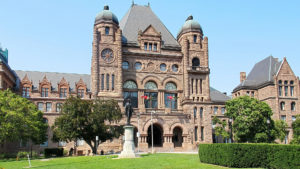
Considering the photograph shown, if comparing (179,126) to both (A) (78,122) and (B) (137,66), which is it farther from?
(A) (78,122)

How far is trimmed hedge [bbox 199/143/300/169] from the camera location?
2152 centimetres

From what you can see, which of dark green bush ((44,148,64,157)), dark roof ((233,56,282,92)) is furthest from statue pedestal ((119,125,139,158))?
dark roof ((233,56,282,92))

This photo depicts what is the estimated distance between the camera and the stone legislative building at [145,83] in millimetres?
58156

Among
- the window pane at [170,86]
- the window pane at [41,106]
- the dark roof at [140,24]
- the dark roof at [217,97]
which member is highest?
the dark roof at [140,24]

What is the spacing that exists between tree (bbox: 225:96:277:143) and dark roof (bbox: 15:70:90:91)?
31060mm

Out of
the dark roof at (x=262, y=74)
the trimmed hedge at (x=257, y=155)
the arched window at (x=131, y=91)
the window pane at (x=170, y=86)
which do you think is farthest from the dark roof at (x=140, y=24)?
the trimmed hedge at (x=257, y=155)

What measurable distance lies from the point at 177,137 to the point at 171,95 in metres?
8.61

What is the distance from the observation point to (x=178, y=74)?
212ft

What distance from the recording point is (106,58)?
59.7 meters

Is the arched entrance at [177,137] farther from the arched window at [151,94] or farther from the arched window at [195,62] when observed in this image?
the arched window at [195,62]

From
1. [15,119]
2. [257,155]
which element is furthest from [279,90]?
[15,119]

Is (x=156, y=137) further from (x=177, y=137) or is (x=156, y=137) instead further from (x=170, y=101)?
(x=170, y=101)

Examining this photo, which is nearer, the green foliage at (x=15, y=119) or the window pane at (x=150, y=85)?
the green foliage at (x=15, y=119)

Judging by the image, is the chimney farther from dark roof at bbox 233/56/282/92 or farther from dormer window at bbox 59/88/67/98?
dormer window at bbox 59/88/67/98
